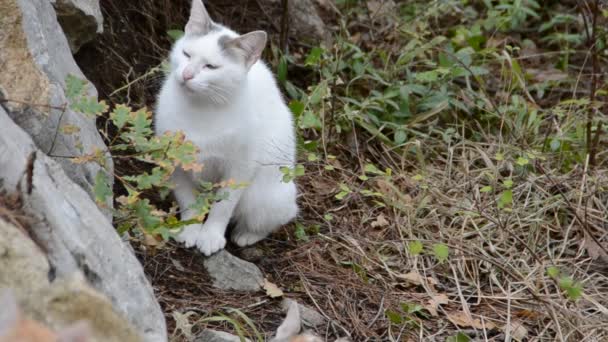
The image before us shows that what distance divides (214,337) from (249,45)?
1273mm

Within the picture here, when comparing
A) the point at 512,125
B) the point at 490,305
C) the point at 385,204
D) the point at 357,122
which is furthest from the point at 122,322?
the point at 512,125

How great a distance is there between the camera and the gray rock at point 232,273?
3770 millimetres

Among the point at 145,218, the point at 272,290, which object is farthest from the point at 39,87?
the point at 272,290

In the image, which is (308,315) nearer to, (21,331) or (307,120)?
(307,120)

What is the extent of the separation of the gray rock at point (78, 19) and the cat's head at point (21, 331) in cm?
233

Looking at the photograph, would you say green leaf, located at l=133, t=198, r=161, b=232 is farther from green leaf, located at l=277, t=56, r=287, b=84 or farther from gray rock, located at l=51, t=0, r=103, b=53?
green leaf, located at l=277, t=56, r=287, b=84

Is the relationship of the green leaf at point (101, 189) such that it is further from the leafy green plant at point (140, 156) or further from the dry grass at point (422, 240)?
the dry grass at point (422, 240)

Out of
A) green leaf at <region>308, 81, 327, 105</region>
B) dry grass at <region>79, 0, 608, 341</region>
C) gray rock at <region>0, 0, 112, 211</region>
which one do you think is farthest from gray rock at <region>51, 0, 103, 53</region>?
green leaf at <region>308, 81, 327, 105</region>

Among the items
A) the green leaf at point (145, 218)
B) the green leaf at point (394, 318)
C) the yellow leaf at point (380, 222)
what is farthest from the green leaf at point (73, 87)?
the yellow leaf at point (380, 222)

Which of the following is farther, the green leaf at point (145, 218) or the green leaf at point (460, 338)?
the green leaf at point (460, 338)

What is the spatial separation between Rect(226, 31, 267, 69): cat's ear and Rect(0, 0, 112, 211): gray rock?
2.34ft

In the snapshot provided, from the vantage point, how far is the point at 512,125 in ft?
16.3

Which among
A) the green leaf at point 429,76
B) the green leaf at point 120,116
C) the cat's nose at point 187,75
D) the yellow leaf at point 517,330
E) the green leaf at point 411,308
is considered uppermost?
the green leaf at point 120,116

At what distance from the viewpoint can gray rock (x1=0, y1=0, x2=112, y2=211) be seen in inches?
122
